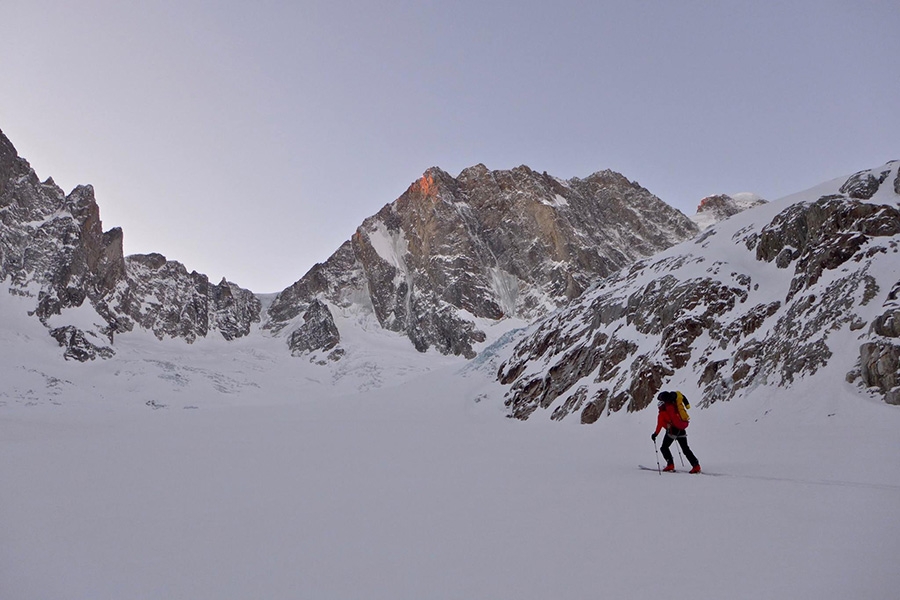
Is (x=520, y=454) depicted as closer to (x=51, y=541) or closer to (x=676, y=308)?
(x=51, y=541)

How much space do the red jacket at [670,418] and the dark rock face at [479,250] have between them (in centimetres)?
9719

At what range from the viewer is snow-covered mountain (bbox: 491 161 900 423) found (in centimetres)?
1752

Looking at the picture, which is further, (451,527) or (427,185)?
(427,185)

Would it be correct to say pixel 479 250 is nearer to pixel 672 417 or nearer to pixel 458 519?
pixel 672 417

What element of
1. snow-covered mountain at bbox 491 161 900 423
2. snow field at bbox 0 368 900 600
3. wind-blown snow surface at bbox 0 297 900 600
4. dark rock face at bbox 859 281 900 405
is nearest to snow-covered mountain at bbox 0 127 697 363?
snow-covered mountain at bbox 491 161 900 423

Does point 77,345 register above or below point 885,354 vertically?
above

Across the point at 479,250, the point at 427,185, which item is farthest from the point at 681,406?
the point at 427,185

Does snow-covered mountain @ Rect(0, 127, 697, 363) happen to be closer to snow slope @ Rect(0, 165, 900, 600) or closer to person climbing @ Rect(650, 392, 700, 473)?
snow slope @ Rect(0, 165, 900, 600)

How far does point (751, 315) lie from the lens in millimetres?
23422

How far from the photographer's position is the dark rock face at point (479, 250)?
4614 inches

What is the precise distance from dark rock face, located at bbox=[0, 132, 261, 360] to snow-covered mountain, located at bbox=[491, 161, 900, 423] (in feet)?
300

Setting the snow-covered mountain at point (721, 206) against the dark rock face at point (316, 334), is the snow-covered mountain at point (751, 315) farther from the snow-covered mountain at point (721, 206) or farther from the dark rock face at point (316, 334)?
the snow-covered mountain at point (721, 206)

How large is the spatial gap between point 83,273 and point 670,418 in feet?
402

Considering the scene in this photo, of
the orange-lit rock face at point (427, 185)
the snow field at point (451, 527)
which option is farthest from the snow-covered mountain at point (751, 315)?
the orange-lit rock face at point (427, 185)
